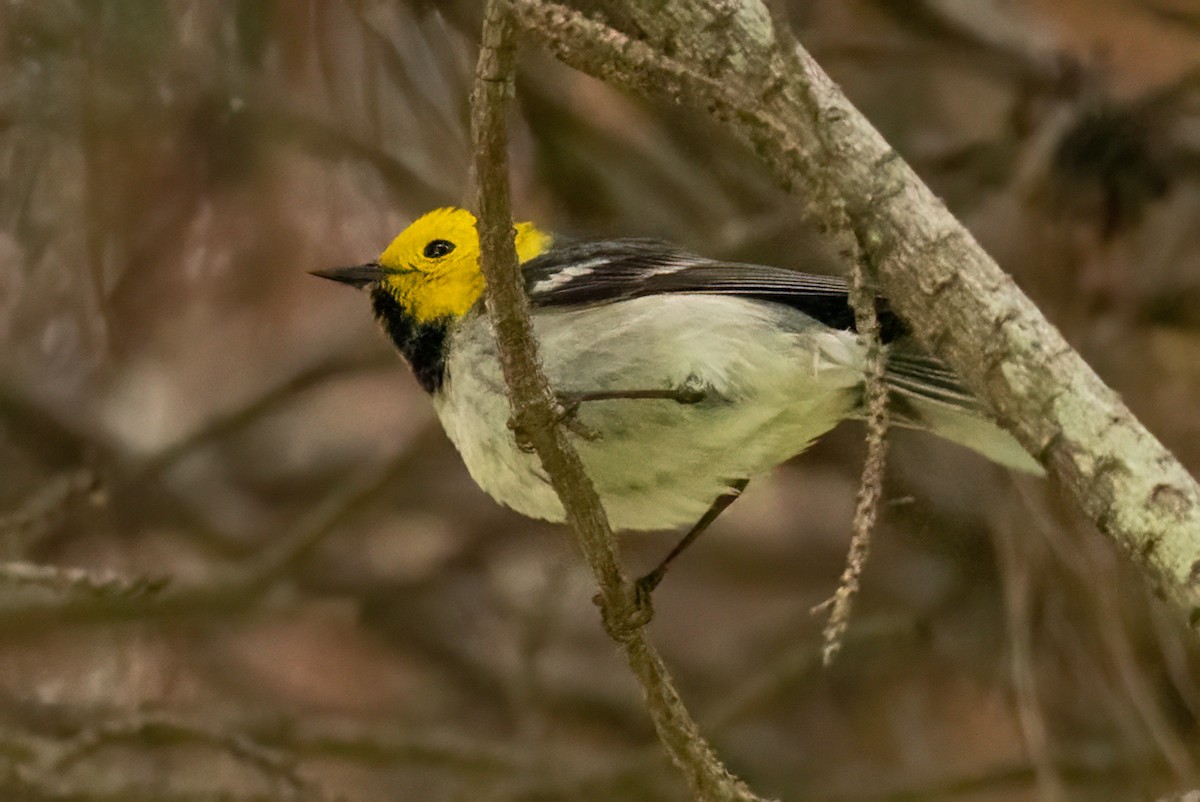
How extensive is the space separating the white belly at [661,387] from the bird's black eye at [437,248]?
19cm

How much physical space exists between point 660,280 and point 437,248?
0.35 metres

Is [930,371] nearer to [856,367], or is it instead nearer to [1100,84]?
[856,367]

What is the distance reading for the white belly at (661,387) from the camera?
1665mm

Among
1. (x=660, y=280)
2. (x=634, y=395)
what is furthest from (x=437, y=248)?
(x=634, y=395)

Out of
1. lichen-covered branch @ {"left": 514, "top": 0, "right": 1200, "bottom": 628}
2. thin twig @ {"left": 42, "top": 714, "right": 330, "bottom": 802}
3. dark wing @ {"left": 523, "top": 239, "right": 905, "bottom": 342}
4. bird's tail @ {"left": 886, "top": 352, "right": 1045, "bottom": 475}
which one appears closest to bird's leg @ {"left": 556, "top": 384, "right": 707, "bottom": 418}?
dark wing @ {"left": 523, "top": 239, "right": 905, "bottom": 342}

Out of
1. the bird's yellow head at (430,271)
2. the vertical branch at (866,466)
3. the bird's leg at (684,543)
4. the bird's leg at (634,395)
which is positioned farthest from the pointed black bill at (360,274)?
the vertical branch at (866,466)

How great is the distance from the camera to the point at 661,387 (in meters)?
1.68

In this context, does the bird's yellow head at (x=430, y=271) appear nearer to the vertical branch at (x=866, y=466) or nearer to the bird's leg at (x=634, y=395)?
the bird's leg at (x=634, y=395)

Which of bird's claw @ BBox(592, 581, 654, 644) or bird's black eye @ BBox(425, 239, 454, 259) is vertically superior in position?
bird's black eye @ BBox(425, 239, 454, 259)

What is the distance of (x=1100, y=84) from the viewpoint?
2807mm

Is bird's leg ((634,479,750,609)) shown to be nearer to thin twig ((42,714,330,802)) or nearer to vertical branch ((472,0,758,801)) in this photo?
vertical branch ((472,0,758,801))

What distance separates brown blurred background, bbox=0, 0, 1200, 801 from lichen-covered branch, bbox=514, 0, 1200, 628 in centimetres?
65

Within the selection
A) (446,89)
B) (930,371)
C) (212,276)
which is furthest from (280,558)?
(930,371)

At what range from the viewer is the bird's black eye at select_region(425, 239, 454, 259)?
1894mm
